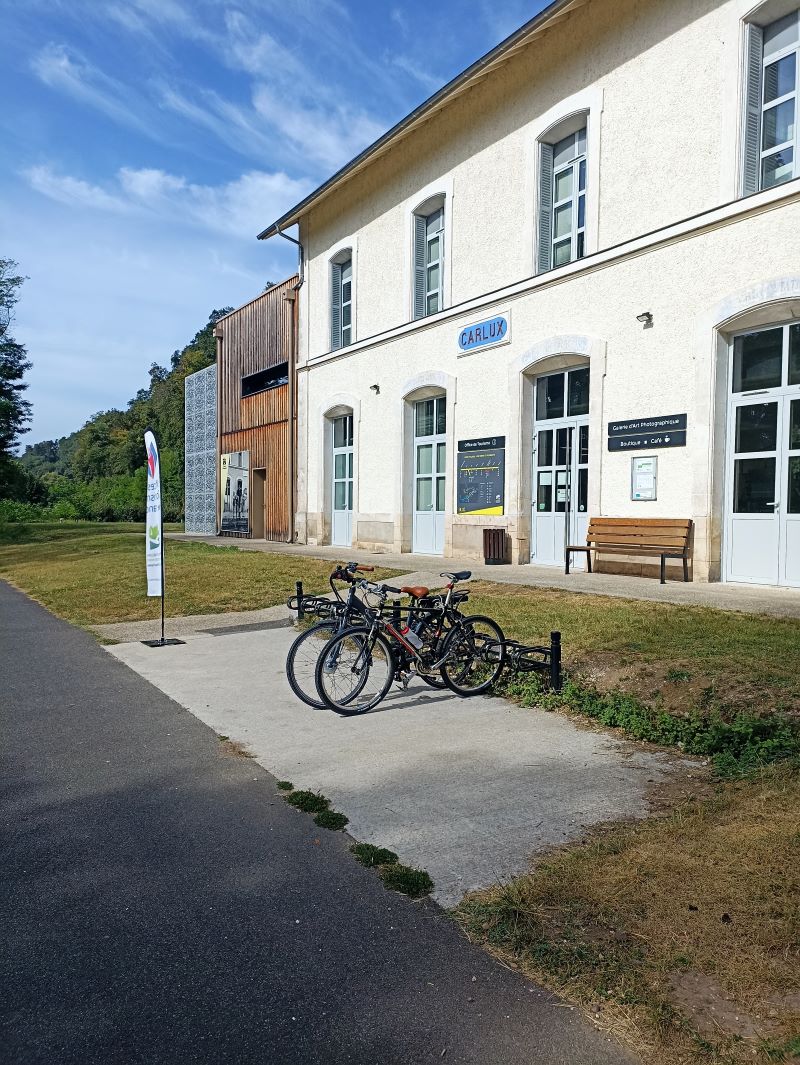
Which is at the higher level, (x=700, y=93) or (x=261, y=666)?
(x=700, y=93)

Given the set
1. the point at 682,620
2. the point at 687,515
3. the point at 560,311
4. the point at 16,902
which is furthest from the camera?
the point at 560,311

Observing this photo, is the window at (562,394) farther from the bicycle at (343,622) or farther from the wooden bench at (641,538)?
the bicycle at (343,622)

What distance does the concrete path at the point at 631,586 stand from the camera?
32.4 ft

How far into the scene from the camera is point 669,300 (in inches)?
501

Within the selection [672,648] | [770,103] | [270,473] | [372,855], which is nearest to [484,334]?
[770,103]

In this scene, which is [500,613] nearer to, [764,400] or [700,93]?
[764,400]

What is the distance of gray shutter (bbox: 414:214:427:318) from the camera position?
19203 mm

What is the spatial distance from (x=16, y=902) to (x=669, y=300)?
1211 cm

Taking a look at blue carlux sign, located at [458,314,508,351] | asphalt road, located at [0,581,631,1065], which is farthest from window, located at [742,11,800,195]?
asphalt road, located at [0,581,631,1065]

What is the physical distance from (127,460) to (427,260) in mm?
59214

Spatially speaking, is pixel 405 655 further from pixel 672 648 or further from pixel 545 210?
pixel 545 210

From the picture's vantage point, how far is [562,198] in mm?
15305

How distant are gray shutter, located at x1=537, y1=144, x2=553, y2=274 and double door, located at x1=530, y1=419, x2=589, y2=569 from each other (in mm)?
3126

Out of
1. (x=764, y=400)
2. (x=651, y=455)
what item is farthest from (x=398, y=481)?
(x=764, y=400)
